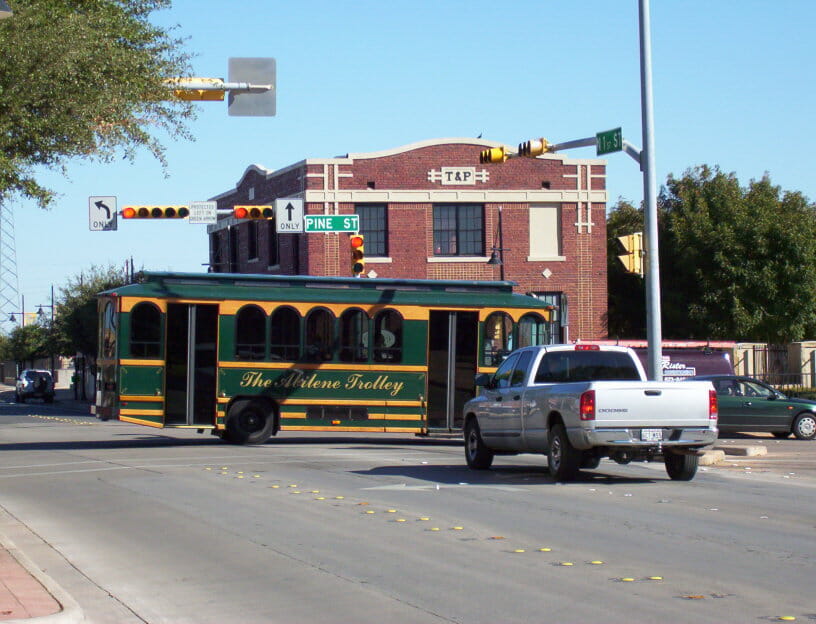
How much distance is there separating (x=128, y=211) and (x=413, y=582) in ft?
64.9

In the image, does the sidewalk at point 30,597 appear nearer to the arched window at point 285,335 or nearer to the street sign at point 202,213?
the arched window at point 285,335

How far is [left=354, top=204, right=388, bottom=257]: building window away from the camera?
155 feet

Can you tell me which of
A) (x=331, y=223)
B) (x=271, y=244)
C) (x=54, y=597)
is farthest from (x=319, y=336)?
(x=271, y=244)

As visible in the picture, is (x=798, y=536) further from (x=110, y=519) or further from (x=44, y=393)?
(x=44, y=393)

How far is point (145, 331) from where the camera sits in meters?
23.0

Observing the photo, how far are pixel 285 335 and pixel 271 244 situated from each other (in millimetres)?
27367

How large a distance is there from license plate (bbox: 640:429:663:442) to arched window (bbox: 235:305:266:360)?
1072cm

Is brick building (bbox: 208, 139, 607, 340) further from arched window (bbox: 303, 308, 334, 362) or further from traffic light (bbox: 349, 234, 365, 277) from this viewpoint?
arched window (bbox: 303, 308, 334, 362)

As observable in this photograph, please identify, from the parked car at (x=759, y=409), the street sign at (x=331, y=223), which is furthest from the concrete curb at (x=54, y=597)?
the parked car at (x=759, y=409)

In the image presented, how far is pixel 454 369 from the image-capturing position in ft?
82.1

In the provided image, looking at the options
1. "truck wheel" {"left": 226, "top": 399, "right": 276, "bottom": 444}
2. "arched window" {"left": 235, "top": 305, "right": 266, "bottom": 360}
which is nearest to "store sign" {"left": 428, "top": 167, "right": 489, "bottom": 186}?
Answer: "arched window" {"left": 235, "top": 305, "right": 266, "bottom": 360}

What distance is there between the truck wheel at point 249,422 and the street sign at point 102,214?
572cm

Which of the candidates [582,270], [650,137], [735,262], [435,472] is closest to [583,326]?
[582,270]

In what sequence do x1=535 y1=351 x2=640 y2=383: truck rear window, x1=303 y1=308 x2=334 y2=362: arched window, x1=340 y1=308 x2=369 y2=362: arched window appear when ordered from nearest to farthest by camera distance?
x1=535 y1=351 x2=640 y2=383: truck rear window → x1=303 y1=308 x2=334 y2=362: arched window → x1=340 y1=308 x2=369 y2=362: arched window
